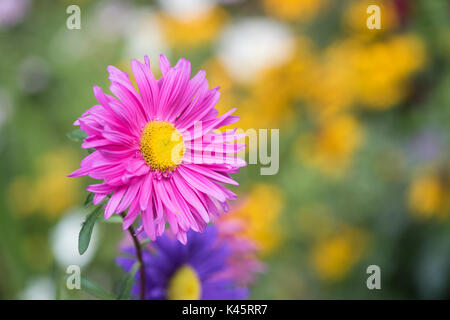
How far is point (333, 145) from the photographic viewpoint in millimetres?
1560

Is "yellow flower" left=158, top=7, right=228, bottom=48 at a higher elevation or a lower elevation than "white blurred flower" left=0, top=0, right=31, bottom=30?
lower

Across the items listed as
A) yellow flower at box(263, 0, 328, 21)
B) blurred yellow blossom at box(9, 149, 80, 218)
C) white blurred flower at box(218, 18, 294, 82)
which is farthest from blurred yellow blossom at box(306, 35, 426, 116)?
blurred yellow blossom at box(9, 149, 80, 218)

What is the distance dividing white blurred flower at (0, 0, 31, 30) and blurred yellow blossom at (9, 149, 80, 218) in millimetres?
739

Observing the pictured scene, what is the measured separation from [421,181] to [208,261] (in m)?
0.91

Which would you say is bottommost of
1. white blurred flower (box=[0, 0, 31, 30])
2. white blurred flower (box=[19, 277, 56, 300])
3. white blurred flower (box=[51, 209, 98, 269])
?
white blurred flower (box=[19, 277, 56, 300])

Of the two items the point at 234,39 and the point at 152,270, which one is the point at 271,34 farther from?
the point at 152,270

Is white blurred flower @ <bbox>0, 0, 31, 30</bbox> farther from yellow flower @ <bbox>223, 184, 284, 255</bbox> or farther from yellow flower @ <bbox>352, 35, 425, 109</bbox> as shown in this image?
yellow flower @ <bbox>352, 35, 425, 109</bbox>

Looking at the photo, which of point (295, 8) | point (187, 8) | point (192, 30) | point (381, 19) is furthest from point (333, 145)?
point (187, 8)

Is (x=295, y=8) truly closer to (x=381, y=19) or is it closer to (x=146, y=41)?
(x=381, y=19)

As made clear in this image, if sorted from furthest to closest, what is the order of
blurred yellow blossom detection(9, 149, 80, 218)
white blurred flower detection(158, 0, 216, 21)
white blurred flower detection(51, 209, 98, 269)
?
white blurred flower detection(158, 0, 216, 21) → blurred yellow blossom detection(9, 149, 80, 218) → white blurred flower detection(51, 209, 98, 269)

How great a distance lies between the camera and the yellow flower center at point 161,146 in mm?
522

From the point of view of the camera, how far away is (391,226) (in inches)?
58.1

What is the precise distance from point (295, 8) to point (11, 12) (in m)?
1.25

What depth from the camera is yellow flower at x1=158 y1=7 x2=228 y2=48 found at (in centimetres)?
216
